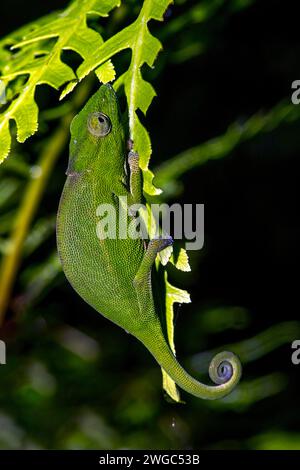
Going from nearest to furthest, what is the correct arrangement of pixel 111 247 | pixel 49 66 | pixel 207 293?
1. pixel 111 247
2. pixel 49 66
3. pixel 207 293

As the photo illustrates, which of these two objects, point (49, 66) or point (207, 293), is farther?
point (207, 293)

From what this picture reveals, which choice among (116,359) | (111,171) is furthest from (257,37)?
(111,171)

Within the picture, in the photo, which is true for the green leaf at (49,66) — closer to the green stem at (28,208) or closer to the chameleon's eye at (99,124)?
the chameleon's eye at (99,124)

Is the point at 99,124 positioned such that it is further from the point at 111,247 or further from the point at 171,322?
the point at 171,322

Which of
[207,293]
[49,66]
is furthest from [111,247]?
[207,293]

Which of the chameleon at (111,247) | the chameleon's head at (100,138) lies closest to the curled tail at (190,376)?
the chameleon at (111,247)

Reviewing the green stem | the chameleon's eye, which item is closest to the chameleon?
the chameleon's eye

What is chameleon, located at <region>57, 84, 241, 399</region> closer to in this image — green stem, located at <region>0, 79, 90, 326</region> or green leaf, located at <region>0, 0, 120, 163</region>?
green leaf, located at <region>0, 0, 120, 163</region>
